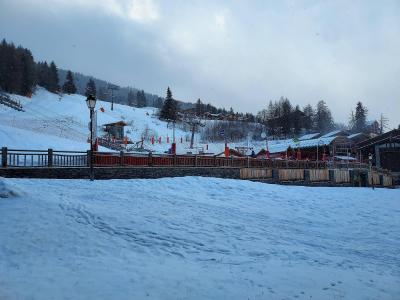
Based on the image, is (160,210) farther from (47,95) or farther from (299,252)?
(47,95)

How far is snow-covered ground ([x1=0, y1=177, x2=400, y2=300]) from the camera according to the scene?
620 centimetres

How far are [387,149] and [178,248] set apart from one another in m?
49.9

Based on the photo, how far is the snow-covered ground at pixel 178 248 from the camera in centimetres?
620

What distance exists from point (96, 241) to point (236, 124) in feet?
351

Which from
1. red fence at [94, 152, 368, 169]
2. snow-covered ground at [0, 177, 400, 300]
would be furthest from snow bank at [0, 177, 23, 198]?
red fence at [94, 152, 368, 169]

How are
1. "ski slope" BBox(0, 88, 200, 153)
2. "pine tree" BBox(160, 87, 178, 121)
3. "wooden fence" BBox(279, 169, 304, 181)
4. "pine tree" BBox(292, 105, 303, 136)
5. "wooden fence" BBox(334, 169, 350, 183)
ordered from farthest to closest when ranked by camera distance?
"pine tree" BBox(292, 105, 303, 136)
"pine tree" BBox(160, 87, 178, 121)
"ski slope" BBox(0, 88, 200, 153)
"wooden fence" BBox(334, 169, 350, 183)
"wooden fence" BBox(279, 169, 304, 181)

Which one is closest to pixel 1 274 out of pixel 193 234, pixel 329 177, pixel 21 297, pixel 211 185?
pixel 21 297

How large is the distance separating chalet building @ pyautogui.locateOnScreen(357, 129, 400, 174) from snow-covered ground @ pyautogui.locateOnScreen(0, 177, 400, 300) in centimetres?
3800

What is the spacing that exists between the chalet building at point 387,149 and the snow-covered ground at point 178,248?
125 feet

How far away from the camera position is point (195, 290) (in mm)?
6098

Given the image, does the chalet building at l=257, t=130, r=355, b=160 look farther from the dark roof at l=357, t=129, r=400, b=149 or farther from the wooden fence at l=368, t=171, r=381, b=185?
the wooden fence at l=368, t=171, r=381, b=185

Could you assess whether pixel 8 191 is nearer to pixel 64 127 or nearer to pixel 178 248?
pixel 178 248

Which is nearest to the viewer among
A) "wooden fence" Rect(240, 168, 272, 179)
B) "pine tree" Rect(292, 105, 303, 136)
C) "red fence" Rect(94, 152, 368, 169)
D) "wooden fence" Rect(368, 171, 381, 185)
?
"red fence" Rect(94, 152, 368, 169)

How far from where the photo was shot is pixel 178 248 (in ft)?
28.8
